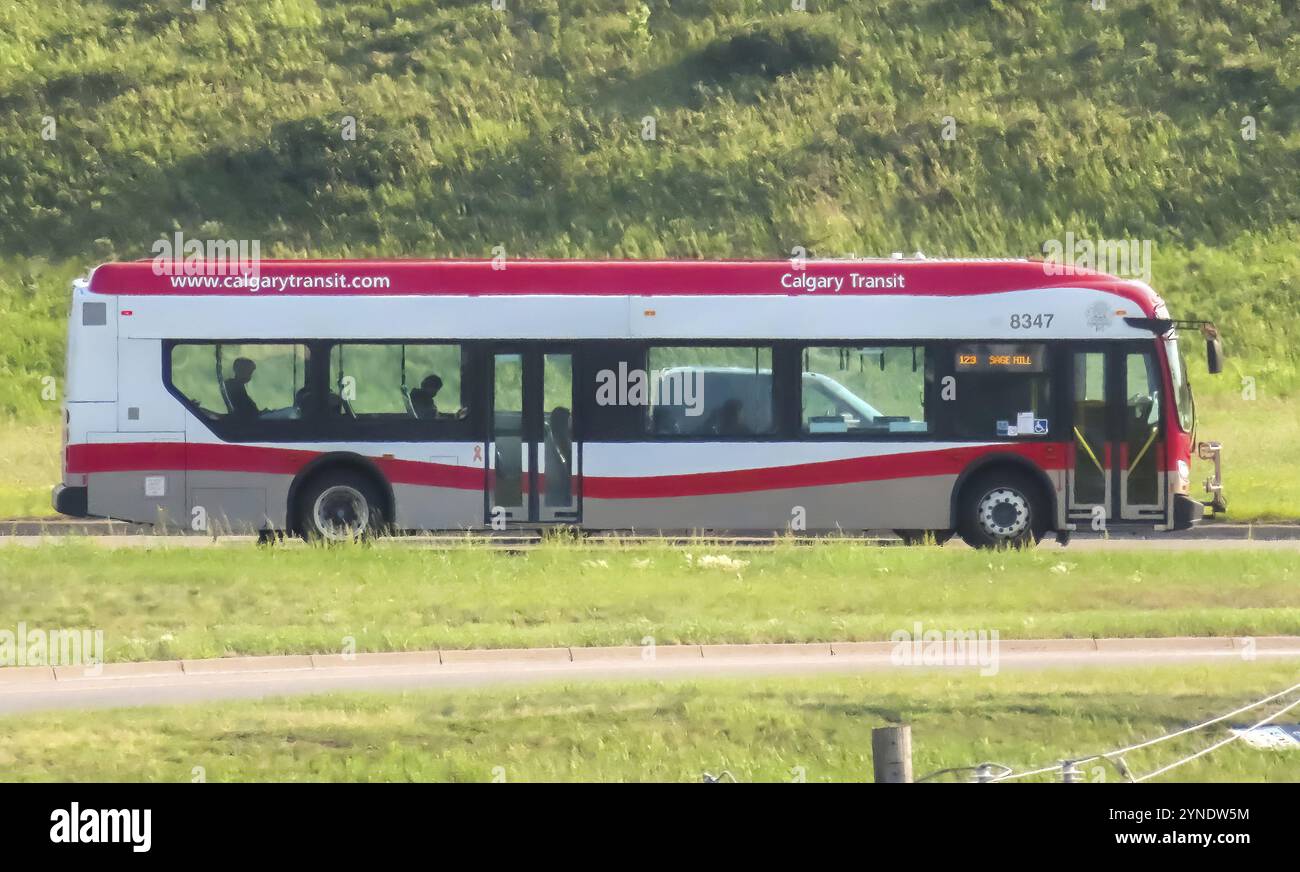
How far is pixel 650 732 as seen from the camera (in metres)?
12.8

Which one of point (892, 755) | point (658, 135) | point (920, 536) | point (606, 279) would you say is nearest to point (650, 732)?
point (892, 755)

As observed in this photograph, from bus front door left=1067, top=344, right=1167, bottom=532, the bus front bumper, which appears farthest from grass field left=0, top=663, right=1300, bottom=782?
the bus front bumper

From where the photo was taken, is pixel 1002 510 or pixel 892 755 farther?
pixel 1002 510

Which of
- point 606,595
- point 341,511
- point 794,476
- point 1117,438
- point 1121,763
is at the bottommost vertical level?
point 1121,763

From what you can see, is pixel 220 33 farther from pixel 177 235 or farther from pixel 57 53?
pixel 177 235

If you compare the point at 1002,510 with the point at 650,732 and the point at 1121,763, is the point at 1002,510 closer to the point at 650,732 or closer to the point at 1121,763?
the point at 650,732

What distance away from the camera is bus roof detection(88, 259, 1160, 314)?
78.8ft

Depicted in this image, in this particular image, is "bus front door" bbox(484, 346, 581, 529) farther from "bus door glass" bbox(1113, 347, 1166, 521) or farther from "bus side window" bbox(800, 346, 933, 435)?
"bus door glass" bbox(1113, 347, 1166, 521)

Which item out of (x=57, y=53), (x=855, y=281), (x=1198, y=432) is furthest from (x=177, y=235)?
Answer: (x=855, y=281)

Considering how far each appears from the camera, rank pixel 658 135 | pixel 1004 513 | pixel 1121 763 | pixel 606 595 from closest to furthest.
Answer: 1. pixel 1121 763
2. pixel 606 595
3. pixel 1004 513
4. pixel 658 135

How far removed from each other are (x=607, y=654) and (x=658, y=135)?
145ft

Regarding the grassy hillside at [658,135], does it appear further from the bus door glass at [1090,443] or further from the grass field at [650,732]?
the grass field at [650,732]

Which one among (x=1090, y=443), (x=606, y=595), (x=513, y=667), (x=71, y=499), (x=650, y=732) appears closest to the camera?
(x=650, y=732)

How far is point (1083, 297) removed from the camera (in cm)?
2398
